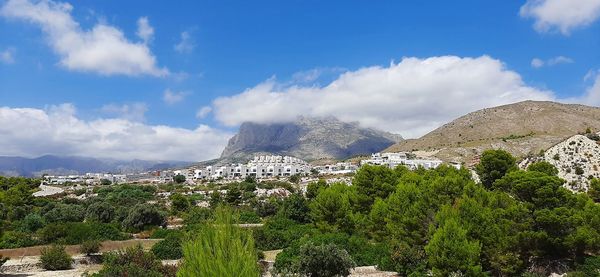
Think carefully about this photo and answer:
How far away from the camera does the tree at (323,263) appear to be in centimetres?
2011

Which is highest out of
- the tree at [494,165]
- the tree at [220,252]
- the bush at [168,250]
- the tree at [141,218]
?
the tree at [494,165]

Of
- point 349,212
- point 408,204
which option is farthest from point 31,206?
point 408,204

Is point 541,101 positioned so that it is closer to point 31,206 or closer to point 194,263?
point 31,206

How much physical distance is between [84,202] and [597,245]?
53705 millimetres

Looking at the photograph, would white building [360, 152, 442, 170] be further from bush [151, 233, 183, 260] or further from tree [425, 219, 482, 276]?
tree [425, 219, 482, 276]

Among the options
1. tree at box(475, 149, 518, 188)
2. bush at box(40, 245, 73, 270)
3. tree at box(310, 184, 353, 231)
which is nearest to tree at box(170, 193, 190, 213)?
tree at box(310, 184, 353, 231)

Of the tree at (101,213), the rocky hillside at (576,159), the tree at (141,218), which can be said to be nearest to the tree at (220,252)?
the tree at (141,218)

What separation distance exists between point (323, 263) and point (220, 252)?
13897mm

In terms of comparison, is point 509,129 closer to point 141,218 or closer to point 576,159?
point 576,159

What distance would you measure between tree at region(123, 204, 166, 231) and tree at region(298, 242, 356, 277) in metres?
25.6

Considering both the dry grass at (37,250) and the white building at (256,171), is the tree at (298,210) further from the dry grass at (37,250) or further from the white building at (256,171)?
the white building at (256,171)

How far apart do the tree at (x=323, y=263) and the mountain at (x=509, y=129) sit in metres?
90.2

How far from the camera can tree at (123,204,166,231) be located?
4112 cm

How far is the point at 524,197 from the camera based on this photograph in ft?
76.8
